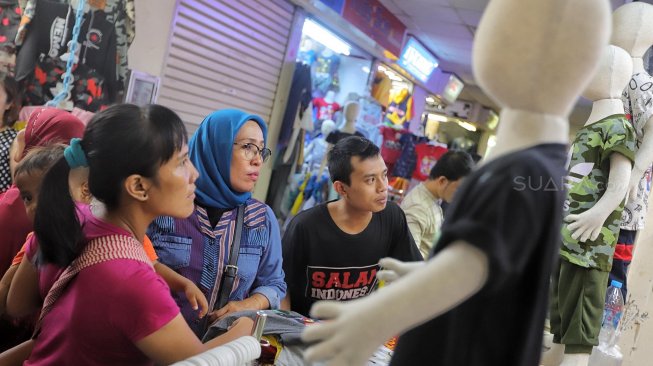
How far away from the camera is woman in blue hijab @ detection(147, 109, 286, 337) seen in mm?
1905

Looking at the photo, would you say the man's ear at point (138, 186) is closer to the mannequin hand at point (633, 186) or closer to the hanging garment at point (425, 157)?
the mannequin hand at point (633, 186)

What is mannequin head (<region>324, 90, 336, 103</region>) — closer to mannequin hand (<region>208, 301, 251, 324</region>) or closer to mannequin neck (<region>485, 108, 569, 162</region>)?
mannequin hand (<region>208, 301, 251, 324</region>)

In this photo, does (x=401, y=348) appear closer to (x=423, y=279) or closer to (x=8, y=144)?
(x=423, y=279)

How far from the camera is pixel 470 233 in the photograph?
785 mm

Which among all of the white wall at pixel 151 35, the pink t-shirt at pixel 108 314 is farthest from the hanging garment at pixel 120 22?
the pink t-shirt at pixel 108 314

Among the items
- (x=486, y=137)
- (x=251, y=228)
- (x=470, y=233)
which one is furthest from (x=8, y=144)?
(x=486, y=137)

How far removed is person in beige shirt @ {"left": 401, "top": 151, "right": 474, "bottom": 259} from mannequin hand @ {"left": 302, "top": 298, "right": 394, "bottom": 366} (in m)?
2.50

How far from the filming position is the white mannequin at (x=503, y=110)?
78 cm

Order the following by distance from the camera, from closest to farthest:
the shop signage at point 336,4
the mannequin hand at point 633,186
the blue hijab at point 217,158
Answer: the blue hijab at point 217,158, the mannequin hand at point 633,186, the shop signage at point 336,4

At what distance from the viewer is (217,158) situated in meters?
2.08

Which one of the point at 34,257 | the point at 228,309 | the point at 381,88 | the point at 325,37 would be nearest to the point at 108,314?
the point at 34,257

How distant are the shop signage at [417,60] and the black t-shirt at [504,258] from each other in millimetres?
7165

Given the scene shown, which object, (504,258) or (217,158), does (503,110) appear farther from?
(217,158)

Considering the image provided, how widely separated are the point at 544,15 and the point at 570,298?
88.8 inches
